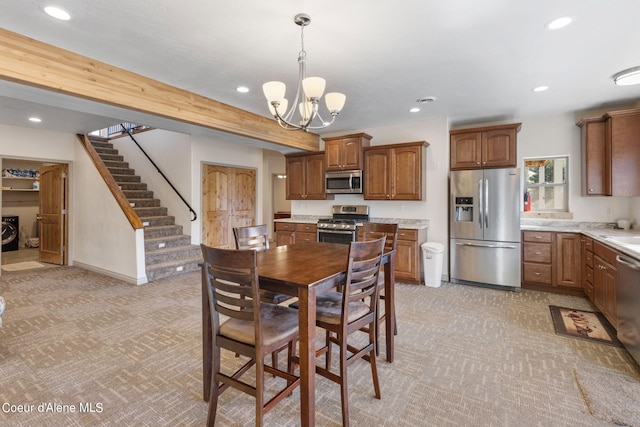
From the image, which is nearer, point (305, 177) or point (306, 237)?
point (306, 237)

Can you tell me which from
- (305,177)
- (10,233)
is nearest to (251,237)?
(305,177)

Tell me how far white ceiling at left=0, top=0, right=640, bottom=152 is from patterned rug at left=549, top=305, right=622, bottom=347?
257 centimetres

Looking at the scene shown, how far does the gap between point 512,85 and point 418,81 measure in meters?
1.10

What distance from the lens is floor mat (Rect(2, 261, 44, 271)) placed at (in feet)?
19.0

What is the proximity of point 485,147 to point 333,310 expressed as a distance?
12.4 ft

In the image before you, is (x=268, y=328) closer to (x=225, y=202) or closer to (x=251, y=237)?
(x=251, y=237)

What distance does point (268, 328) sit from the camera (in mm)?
1802

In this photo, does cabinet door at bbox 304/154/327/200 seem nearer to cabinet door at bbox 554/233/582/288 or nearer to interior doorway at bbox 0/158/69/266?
cabinet door at bbox 554/233/582/288

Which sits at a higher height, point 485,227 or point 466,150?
point 466,150

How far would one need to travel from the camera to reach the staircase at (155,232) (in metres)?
5.27

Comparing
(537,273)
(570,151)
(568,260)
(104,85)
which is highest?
(104,85)

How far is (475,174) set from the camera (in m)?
4.55

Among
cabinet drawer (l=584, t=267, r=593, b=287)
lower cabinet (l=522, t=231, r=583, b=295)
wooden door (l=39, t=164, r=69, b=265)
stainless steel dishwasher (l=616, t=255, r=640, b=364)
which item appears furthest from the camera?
wooden door (l=39, t=164, r=69, b=265)

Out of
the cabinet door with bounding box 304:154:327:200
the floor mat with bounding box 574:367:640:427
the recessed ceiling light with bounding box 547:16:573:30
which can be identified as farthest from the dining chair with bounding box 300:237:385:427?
the cabinet door with bounding box 304:154:327:200
